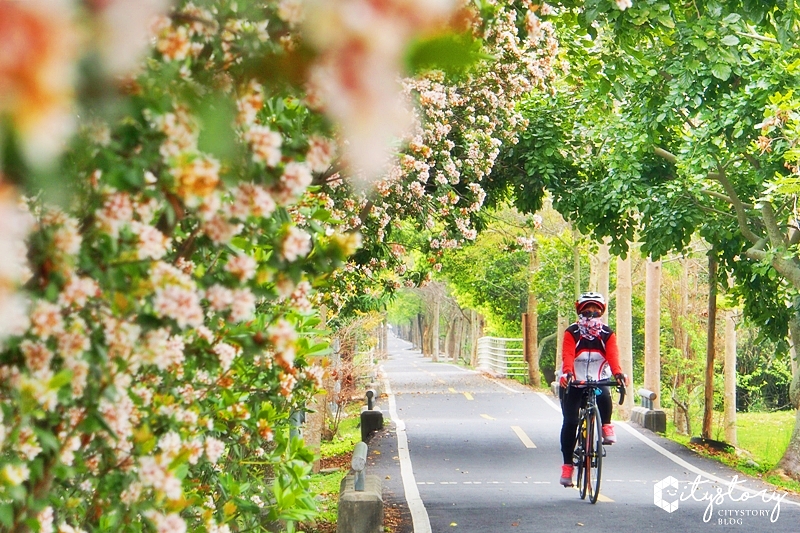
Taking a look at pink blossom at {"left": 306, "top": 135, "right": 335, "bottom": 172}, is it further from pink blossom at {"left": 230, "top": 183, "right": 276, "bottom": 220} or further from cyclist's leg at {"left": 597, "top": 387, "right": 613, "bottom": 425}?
cyclist's leg at {"left": 597, "top": 387, "right": 613, "bottom": 425}

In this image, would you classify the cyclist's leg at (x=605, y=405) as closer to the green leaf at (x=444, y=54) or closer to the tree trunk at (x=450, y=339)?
the green leaf at (x=444, y=54)

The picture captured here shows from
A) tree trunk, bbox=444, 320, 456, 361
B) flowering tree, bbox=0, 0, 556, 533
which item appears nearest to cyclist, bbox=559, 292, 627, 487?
flowering tree, bbox=0, 0, 556, 533

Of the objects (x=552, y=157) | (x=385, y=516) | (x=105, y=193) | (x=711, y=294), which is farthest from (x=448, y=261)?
(x=105, y=193)

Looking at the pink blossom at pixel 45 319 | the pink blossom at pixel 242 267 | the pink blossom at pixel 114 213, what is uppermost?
the pink blossom at pixel 114 213

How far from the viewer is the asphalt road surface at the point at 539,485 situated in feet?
32.4

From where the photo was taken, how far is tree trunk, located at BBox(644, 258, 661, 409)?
27.3 meters

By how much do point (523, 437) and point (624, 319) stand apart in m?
11.4

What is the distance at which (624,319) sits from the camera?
1147 inches

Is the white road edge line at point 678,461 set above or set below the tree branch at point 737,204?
below

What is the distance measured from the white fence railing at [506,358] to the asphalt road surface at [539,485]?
19.9 m

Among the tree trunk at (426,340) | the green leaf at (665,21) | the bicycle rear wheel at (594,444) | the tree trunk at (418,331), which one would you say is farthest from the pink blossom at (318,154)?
the tree trunk at (418,331)

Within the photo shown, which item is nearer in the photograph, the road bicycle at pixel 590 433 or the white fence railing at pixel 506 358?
the road bicycle at pixel 590 433

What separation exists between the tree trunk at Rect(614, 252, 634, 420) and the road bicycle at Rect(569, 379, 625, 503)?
17.6 meters

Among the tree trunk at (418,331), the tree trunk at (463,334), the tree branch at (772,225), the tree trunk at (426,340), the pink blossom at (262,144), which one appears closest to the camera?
the pink blossom at (262,144)
